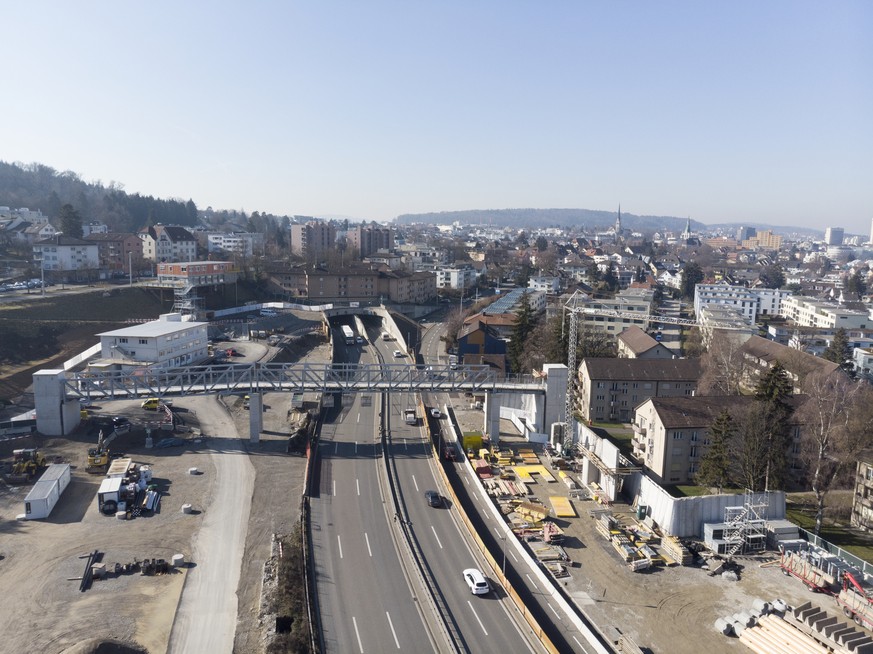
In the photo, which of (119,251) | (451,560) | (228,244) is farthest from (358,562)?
(228,244)

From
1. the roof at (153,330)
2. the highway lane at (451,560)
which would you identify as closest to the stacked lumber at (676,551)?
the highway lane at (451,560)

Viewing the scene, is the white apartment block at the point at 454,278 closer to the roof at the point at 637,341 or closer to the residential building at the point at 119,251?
the residential building at the point at 119,251

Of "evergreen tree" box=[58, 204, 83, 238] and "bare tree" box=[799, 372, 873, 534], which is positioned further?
"evergreen tree" box=[58, 204, 83, 238]

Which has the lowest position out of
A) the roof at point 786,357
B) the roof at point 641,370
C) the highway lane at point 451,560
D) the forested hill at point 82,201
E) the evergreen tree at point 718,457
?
the highway lane at point 451,560

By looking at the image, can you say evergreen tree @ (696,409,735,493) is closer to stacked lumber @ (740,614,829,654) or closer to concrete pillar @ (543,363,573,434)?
stacked lumber @ (740,614,829,654)

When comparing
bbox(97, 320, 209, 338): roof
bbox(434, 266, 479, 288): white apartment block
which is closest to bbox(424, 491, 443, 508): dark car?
bbox(97, 320, 209, 338): roof
